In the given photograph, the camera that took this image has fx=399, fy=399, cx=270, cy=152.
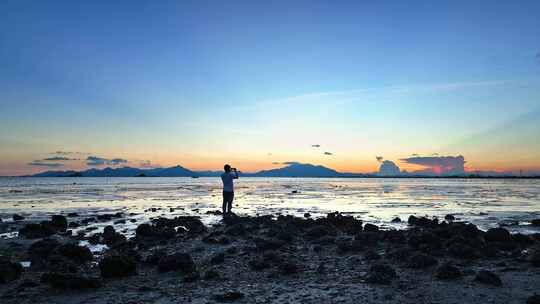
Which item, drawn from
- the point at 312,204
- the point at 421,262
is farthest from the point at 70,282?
the point at 312,204

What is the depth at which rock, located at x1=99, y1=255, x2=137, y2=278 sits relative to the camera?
9.62m

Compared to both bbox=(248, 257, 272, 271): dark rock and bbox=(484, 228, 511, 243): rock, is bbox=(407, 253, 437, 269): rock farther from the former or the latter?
bbox=(484, 228, 511, 243): rock

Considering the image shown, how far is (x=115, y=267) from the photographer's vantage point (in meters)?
9.68

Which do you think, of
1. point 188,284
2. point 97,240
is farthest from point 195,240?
point 188,284

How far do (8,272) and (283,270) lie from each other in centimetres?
650

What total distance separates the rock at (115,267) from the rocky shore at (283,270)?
2cm

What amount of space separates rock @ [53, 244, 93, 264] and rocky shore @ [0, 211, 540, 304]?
31 mm

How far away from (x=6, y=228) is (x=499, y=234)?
2139 centimetres

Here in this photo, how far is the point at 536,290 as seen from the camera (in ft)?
26.7

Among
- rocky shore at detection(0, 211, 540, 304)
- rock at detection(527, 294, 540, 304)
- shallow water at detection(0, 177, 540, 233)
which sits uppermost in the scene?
rock at detection(527, 294, 540, 304)

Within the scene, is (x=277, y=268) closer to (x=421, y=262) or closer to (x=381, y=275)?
(x=381, y=275)

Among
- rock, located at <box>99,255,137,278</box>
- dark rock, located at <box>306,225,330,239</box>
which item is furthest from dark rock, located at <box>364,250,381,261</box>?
rock, located at <box>99,255,137,278</box>

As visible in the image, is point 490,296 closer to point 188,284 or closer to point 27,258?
point 188,284

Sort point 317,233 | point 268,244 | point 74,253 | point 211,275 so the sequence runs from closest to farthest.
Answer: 1. point 211,275
2. point 74,253
3. point 268,244
4. point 317,233
